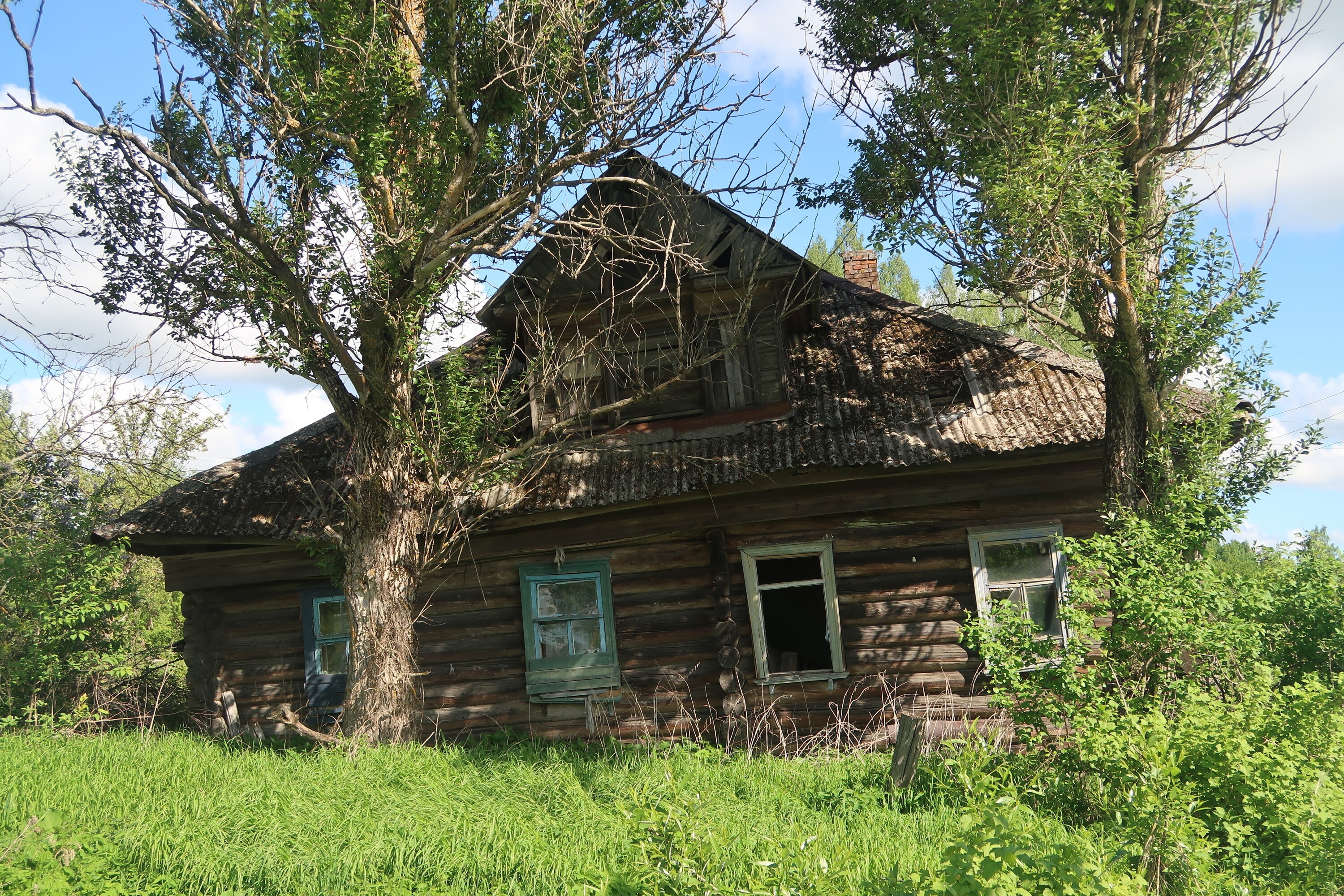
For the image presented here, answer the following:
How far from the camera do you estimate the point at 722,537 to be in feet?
32.2

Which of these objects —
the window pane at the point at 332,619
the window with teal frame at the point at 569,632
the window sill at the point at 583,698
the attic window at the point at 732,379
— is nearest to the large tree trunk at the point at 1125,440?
the attic window at the point at 732,379

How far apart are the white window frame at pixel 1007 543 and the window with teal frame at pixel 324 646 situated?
7.41m

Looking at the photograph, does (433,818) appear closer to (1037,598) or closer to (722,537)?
(722,537)

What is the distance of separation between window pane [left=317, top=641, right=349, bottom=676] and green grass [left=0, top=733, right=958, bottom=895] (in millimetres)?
2801

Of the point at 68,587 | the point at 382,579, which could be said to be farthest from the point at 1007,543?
the point at 68,587

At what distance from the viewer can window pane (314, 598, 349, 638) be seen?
35.9 ft

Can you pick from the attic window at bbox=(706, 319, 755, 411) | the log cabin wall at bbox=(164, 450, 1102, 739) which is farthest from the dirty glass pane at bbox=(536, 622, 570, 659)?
the attic window at bbox=(706, 319, 755, 411)

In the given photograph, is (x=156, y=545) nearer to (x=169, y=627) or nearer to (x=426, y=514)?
(x=426, y=514)

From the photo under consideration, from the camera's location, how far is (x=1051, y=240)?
7855 mm

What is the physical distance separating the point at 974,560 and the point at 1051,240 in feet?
11.2

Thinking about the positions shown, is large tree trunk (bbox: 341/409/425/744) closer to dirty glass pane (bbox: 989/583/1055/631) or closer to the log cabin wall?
the log cabin wall

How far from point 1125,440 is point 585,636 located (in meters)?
6.06

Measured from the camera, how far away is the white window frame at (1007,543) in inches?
366

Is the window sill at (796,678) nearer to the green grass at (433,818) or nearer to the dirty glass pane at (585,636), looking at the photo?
the green grass at (433,818)
